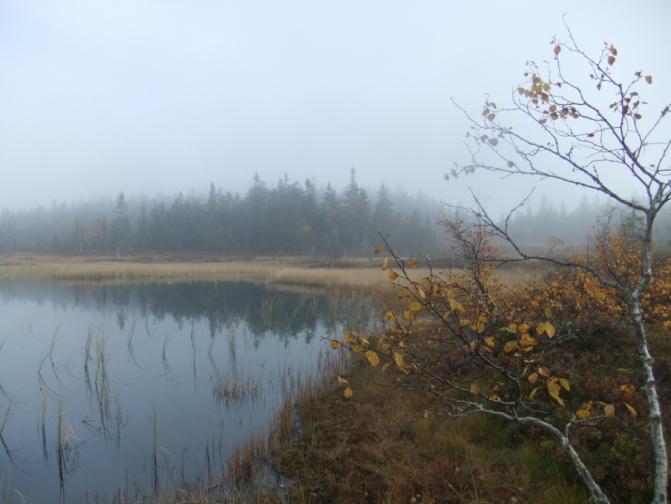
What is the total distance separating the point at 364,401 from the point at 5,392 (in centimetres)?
805

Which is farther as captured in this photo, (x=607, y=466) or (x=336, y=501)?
(x=336, y=501)

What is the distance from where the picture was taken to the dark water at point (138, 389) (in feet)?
20.4

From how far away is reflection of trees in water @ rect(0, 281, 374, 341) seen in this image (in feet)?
56.0

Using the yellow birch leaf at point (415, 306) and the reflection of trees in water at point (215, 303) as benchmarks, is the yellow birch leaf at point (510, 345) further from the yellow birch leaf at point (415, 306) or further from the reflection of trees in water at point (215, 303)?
the reflection of trees in water at point (215, 303)

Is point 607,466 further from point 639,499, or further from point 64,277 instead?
point 64,277

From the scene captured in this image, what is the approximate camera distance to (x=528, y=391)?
568 centimetres

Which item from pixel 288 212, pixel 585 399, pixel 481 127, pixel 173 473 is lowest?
pixel 173 473

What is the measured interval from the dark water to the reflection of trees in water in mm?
170

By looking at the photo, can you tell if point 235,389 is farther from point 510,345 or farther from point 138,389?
point 510,345

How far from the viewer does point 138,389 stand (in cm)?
955

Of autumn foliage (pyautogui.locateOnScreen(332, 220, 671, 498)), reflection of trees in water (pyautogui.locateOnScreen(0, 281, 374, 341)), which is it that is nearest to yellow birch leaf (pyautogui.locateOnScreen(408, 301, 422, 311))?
autumn foliage (pyautogui.locateOnScreen(332, 220, 671, 498))

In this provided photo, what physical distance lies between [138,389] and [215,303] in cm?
1332

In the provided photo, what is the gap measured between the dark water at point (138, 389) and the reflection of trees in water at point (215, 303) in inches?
6.7

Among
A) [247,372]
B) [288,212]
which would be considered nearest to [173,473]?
[247,372]
